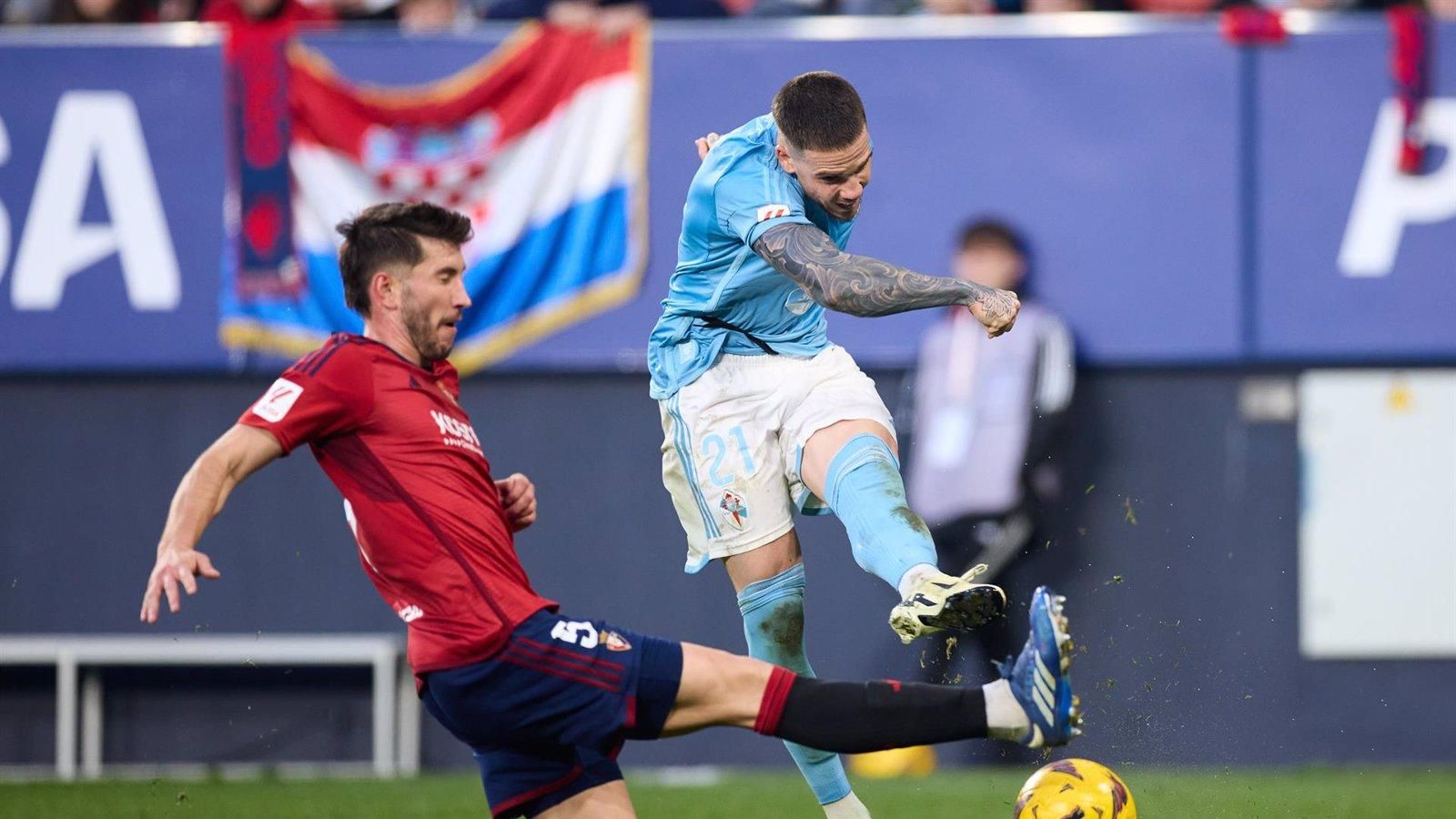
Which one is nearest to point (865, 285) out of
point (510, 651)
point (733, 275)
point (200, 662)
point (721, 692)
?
point (733, 275)

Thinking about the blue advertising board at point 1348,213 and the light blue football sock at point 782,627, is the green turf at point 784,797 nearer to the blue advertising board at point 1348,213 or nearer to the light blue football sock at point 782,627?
the light blue football sock at point 782,627

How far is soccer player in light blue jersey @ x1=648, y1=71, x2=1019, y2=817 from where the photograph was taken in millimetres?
5734

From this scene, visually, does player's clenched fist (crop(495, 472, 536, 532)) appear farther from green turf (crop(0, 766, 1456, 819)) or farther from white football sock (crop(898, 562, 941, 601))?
green turf (crop(0, 766, 1456, 819))

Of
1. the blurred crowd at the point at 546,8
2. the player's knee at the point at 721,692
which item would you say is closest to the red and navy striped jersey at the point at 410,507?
the player's knee at the point at 721,692

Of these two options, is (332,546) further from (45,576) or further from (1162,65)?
(1162,65)

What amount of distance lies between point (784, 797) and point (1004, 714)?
14.4 ft

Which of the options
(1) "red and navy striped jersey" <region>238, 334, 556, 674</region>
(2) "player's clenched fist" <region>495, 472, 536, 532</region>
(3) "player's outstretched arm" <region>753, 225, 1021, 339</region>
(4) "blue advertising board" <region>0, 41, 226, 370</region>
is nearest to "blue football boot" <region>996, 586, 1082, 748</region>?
(3) "player's outstretched arm" <region>753, 225, 1021, 339</region>

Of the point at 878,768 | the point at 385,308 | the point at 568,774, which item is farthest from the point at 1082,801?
the point at 878,768

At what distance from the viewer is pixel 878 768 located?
1001 centimetres

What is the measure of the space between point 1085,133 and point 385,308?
580 cm

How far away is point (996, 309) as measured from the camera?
5207 millimetres

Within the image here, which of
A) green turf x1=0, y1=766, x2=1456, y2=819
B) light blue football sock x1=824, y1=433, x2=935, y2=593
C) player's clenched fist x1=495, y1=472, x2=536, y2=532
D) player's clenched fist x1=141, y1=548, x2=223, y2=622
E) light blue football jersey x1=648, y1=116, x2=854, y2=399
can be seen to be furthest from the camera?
green turf x1=0, y1=766, x2=1456, y2=819

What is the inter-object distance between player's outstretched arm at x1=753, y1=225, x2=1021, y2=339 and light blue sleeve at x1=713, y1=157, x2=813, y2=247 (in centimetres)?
12

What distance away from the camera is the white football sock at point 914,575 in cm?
535
